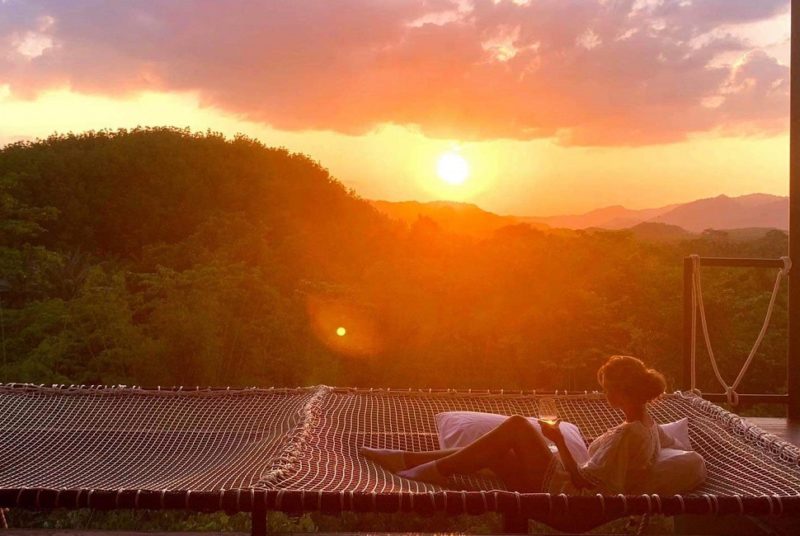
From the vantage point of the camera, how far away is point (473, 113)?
6.44 meters

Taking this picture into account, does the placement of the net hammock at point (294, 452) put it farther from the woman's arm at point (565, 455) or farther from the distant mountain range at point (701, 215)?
the distant mountain range at point (701, 215)

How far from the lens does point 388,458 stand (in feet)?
8.12

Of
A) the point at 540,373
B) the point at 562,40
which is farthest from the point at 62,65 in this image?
the point at 540,373

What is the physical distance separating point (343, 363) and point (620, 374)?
11.3 ft

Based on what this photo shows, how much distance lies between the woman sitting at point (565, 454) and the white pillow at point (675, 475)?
27 mm

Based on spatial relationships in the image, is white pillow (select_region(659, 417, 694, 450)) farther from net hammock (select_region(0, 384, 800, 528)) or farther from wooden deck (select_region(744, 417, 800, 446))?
wooden deck (select_region(744, 417, 800, 446))

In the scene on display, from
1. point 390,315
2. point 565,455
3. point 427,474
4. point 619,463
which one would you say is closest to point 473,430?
point 427,474

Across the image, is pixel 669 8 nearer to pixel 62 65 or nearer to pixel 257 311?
pixel 257 311

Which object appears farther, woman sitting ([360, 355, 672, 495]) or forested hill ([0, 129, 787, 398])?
forested hill ([0, 129, 787, 398])

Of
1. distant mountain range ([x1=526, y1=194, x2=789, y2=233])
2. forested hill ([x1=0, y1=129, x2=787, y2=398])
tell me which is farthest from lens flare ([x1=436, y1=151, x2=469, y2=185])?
distant mountain range ([x1=526, y1=194, x2=789, y2=233])

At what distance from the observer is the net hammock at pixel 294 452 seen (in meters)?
1.87

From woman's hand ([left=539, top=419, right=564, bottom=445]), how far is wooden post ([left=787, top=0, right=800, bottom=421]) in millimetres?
1573

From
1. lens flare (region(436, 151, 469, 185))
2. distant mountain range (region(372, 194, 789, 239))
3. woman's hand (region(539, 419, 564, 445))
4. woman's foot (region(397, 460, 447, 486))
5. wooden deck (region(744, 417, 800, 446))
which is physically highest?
lens flare (region(436, 151, 469, 185))

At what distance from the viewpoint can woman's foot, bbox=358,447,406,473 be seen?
245 centimetres
